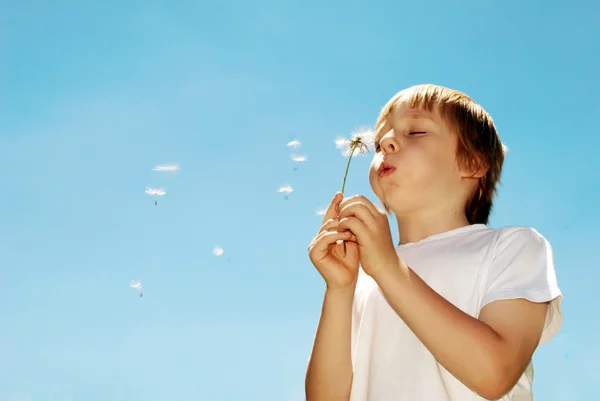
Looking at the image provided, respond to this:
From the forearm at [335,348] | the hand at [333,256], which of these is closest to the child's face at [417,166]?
the hand at [333,256]

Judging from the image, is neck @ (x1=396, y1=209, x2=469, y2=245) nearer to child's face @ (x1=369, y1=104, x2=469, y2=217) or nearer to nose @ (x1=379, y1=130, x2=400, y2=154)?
child's face @ (x1=369, y1=104, x2=469, y2=217)

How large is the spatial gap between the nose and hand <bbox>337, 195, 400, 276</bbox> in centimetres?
52

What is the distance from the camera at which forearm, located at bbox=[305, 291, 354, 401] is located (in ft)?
10.4

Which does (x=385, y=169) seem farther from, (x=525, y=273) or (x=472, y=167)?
(x=525, y=273)

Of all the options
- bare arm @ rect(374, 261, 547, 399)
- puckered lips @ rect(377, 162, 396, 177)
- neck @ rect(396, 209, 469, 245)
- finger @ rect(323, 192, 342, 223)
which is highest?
puckered lips @ rect(377, 162, 396, 177)

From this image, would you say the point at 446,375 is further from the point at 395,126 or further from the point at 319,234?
the point at 395,126

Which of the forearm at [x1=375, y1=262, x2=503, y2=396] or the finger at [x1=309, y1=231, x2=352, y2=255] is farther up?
the finger at [x1=309, y1=231, x2=352, y2=255]

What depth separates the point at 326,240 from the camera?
288 cm

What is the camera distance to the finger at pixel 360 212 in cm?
270

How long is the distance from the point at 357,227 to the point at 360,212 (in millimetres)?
65

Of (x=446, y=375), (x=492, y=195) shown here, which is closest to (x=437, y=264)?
(x=446, y=375)

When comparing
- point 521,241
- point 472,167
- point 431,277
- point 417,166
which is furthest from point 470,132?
point 431,277

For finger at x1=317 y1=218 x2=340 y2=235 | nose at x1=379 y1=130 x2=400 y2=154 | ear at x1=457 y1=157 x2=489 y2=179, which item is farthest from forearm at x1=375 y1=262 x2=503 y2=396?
ear at x1=457 y1=157 x2=489 y2=179

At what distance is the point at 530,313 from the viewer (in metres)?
2.77
